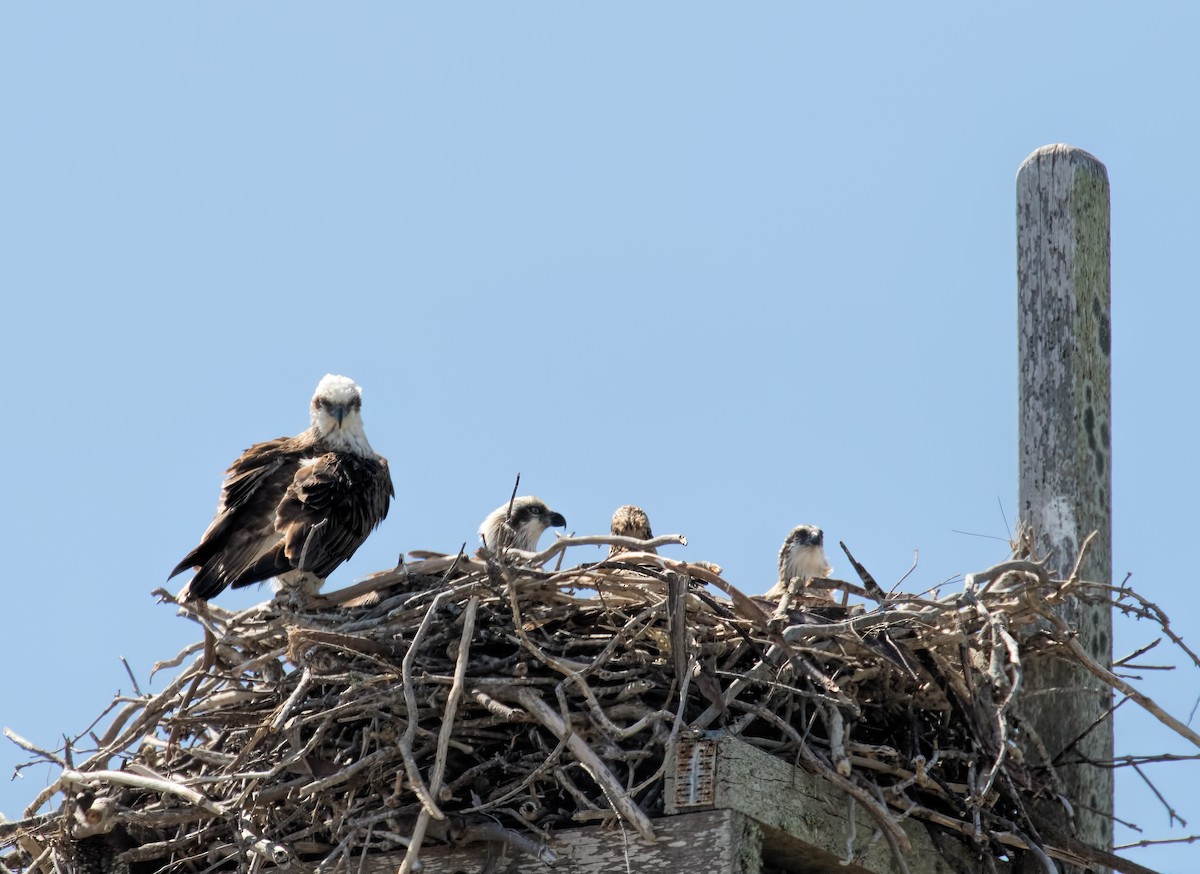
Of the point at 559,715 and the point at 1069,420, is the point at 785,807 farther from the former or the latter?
the point at 1069,420

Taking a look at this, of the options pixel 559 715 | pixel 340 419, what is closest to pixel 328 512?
pixel 340 419

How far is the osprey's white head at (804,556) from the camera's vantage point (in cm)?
992

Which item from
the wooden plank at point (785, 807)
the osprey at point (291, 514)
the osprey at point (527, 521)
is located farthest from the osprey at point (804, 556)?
the wooden plank at point (785, 807)

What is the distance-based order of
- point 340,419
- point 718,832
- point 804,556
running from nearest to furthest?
point 718,832 → point 340,419 → point 804,556

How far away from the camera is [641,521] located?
31.7ft

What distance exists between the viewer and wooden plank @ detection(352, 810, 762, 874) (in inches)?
242

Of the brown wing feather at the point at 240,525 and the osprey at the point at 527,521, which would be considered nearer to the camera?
the brown wing feather at the point at 240,525

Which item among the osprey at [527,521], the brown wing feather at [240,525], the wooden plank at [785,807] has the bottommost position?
the wooden plank at [785,807]

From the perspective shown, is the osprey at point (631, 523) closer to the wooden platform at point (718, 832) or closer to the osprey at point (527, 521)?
the osprey at point (527, 521)

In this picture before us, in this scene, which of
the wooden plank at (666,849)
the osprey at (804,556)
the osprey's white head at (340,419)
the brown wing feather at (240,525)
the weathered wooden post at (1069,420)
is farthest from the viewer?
the osprey at (804,556)

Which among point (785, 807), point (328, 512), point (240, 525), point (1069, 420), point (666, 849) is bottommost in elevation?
point (666, 849)

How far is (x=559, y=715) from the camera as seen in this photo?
6410 mm

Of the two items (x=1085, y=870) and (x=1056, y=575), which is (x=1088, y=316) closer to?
(x=1056, y=575)

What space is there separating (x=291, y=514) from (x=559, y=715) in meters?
2.21
